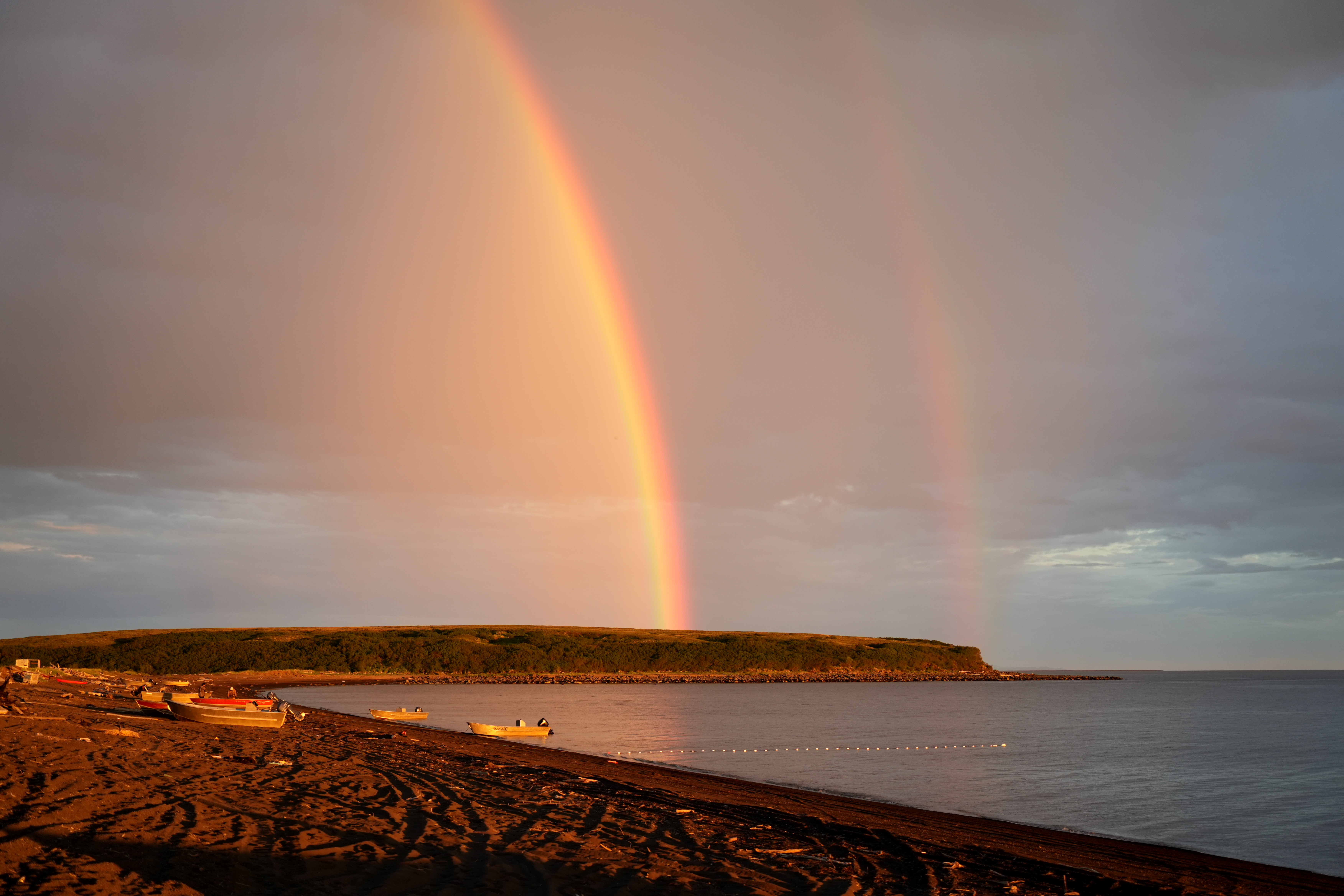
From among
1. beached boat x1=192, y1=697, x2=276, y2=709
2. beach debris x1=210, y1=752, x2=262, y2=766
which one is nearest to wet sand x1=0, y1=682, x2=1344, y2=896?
beach debris x1=210, y1=752, x2=262, y2=766

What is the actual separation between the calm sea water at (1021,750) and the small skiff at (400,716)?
132cm

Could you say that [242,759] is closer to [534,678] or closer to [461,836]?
[461,836]

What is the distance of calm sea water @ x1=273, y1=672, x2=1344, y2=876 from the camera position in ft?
96.0

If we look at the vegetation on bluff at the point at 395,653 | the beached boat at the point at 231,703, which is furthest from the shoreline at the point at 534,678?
the beached boat at the point at 231,703

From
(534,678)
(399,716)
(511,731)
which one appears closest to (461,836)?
(511,731)

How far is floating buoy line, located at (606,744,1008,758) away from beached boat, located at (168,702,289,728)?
1413 centimetres

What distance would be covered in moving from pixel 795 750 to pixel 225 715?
26878 mm

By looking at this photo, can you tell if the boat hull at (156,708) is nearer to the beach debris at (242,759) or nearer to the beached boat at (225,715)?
the beached boat at (225,715)

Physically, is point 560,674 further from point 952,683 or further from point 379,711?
point 379,711

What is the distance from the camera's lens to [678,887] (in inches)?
541

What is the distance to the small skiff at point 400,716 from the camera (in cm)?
5881

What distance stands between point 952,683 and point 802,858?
188 meters

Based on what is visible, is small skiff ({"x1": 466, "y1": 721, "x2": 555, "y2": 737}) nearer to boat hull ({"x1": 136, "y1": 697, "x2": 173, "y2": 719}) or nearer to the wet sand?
boat hull ({"x1": 136, "y1": 697, "x2": 173, "y2": 719})

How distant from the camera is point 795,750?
160 feet
